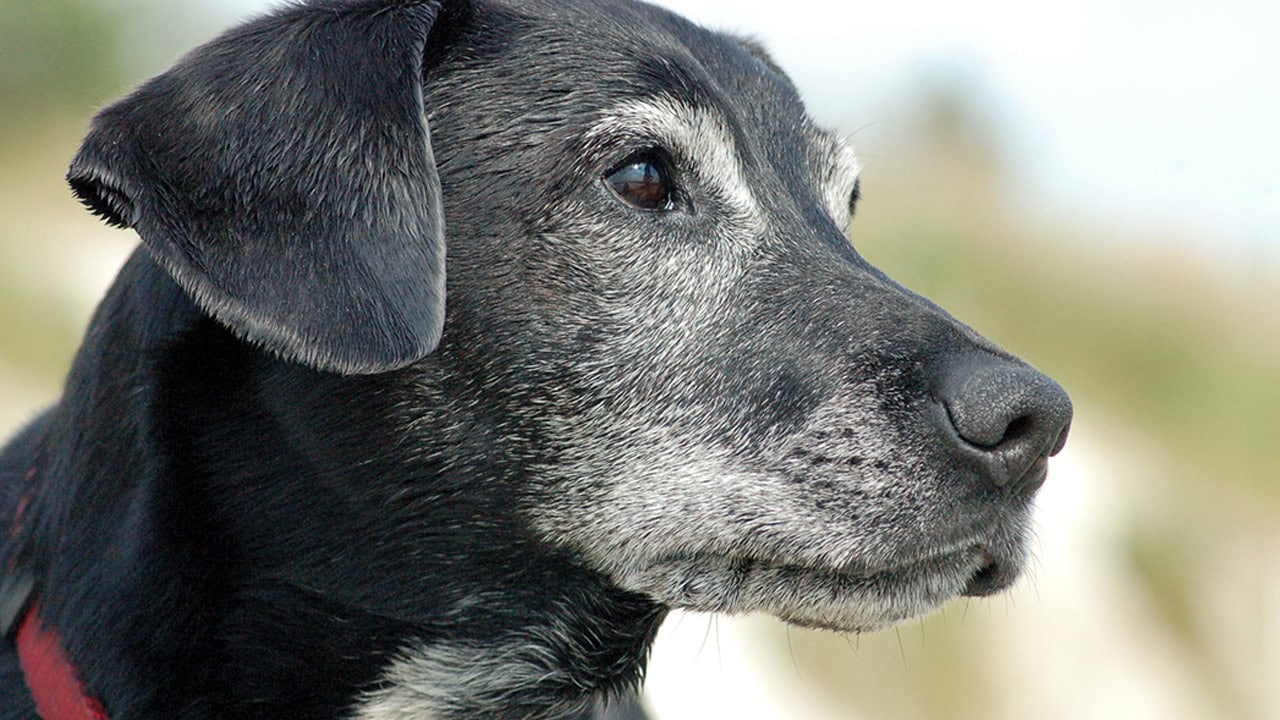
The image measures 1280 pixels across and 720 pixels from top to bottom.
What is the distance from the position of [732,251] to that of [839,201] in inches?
22.2

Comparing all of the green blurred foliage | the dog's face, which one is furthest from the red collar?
the green blurred foliage

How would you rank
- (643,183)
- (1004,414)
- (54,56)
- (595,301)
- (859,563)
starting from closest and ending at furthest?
(1004,414) → (859,563) → (595,301) → (643,183) → (54,56)

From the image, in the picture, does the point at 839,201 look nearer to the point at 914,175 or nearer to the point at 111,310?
the point at 111,310

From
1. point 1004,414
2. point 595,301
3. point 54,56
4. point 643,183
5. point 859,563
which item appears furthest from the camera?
point 54,56

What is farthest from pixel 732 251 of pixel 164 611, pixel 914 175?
pixel 914 175

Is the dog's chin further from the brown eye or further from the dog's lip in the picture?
the brown eye

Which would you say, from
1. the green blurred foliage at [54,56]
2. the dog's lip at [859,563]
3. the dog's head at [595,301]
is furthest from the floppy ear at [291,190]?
the green blurred foliage at [54,56]

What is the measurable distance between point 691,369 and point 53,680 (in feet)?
4.00

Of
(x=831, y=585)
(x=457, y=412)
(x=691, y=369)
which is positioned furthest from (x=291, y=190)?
(x=831, y=585)

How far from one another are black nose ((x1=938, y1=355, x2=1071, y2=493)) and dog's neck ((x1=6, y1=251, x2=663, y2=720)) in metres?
0.71

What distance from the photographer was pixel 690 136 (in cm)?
274

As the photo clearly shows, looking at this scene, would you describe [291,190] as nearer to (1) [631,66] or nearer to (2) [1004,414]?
(1) [631,66]

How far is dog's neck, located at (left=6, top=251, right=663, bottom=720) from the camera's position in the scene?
2.56 m

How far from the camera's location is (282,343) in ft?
7.73
